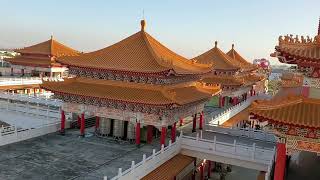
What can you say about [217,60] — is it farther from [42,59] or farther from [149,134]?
[42,59]

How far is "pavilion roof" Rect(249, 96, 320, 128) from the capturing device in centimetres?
1319

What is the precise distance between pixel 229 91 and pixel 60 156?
25931 millimetres

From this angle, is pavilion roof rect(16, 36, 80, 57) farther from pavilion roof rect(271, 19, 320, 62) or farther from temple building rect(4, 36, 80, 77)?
pavilion roof rect(271, 19, 320, 62)

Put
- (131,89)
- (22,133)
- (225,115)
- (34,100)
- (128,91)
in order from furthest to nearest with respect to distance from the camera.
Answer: (34,100) < (225,115) < (22,133) < (131,89) < (128,91)

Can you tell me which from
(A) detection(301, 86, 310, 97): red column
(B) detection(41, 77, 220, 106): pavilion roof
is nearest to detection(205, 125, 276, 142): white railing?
(B) detection(41, 77, 220, 106): pavilion roof

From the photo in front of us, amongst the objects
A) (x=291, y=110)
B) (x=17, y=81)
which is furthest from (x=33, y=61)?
(x=291, y=110)

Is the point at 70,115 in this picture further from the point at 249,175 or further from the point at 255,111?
the point at 255,111

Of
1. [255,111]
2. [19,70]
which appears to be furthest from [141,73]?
[19,70]

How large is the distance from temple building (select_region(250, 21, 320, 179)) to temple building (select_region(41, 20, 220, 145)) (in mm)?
7633

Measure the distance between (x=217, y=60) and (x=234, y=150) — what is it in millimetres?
24570

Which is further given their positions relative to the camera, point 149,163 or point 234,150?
point 234,150

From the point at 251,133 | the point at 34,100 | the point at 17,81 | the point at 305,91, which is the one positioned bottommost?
the point at 251,133

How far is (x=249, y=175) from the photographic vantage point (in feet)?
96.9

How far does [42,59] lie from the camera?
167 ft
